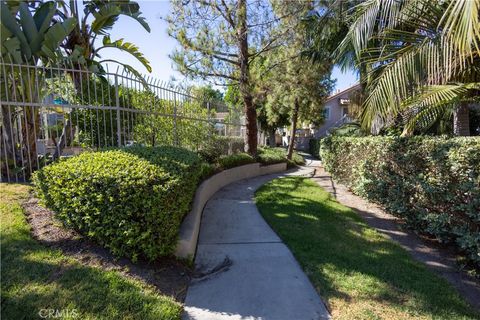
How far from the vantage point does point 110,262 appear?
3.28 m

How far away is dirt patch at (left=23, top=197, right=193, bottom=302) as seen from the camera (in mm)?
3204

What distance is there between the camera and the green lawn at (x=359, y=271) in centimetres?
303

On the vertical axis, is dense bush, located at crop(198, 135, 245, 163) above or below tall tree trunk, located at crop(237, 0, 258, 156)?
below

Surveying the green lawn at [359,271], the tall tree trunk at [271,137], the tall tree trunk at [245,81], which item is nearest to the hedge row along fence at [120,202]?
the green lawn at [359,271]

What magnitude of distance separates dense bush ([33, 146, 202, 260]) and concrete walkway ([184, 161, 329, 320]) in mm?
734

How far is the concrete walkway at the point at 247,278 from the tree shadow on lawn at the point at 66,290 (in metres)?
0.45

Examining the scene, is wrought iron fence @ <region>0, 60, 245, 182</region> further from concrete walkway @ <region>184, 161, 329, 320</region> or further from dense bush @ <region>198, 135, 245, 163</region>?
concrete walkway @ <region>184, 161, 329, 320</region>

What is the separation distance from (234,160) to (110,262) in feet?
22.3

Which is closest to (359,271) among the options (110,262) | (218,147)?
(110,262)

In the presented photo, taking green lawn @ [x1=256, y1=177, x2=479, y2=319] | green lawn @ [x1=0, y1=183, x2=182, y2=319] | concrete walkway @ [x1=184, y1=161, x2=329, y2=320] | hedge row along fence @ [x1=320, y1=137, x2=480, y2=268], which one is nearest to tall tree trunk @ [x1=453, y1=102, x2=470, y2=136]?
hedge row along fence @ [x1=320, y1=137, x2=480, y2=268]

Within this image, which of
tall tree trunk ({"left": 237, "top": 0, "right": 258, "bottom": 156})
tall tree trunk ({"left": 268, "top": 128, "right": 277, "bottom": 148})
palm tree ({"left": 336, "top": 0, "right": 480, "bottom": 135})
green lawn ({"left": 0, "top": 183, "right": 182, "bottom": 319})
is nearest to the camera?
green lawn ({"left": 0, "top": 183, "right": 182, "bottom": 319})

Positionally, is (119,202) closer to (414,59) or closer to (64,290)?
(64,290)

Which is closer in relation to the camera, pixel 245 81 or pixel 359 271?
pixel 359 271

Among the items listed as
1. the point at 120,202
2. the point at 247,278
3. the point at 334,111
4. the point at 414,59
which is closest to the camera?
the point at 120,202
